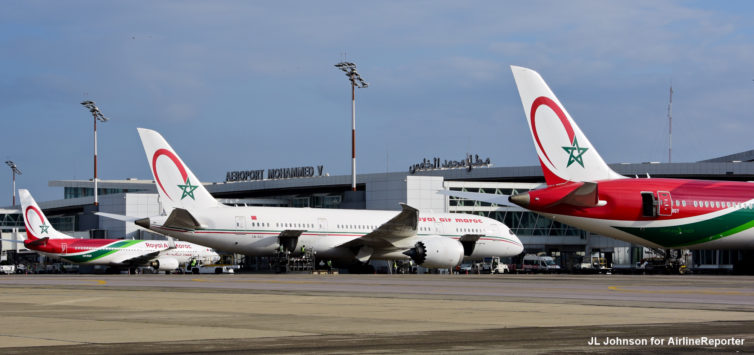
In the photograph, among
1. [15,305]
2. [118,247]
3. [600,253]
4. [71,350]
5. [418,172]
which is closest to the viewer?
[71,350]

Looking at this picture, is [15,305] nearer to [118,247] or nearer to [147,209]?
[118,247]

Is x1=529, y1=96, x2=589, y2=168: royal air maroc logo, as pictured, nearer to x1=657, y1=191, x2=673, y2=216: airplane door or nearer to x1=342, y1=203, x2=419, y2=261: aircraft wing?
x1=657, y1=191, x2=673, y2=216: airplane door

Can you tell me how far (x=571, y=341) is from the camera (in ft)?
33.6

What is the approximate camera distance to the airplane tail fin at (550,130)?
127ft

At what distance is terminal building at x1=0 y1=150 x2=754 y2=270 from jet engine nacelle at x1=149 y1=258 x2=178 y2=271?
13209 mm

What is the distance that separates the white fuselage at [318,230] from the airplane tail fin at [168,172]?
1.09m

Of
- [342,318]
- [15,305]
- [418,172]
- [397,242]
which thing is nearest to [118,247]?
[397,242]

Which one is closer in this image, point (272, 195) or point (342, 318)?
point (342, 318)

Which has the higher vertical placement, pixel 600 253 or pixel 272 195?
pixel 272 195

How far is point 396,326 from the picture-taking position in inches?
496

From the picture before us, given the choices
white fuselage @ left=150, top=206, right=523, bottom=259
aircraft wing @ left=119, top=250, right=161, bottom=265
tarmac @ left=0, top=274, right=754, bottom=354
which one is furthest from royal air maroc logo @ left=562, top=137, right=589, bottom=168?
aircraft wing @ left=119, top=250, right=161, bottom=265

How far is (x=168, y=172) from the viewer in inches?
1917

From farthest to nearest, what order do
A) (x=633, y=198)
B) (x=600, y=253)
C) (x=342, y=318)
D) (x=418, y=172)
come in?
(x=418, y=172), (x=600, y=253), (x=633, y=198), (x=342, y=318)

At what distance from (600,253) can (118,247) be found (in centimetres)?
4542
